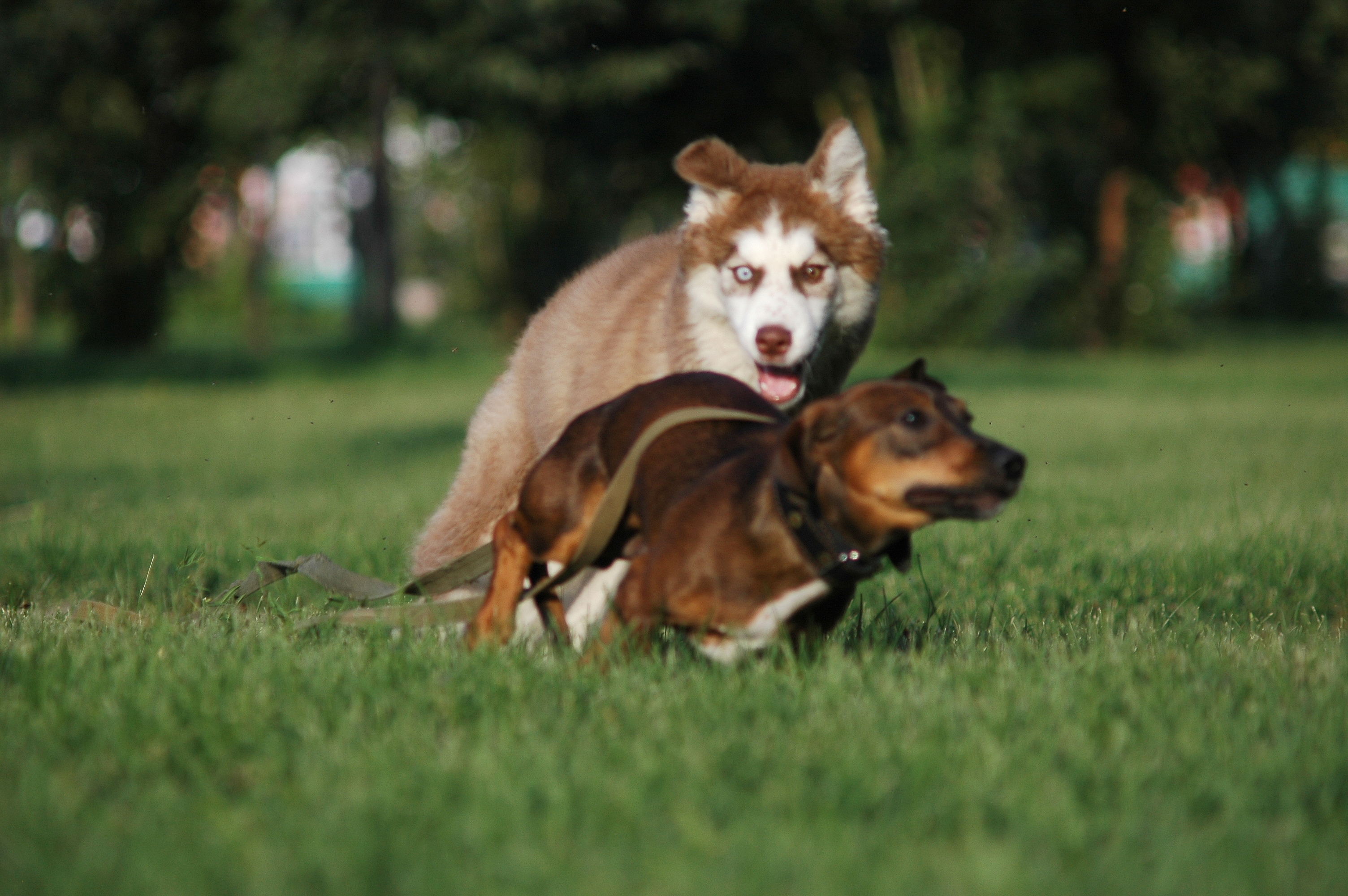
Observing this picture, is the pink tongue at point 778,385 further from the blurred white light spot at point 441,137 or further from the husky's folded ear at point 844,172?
the blurred white light spot at point 441,137

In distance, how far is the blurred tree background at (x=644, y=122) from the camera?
2270 cm

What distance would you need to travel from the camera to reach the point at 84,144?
24.6m

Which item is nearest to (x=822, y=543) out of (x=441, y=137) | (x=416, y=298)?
(x=441, y=137)

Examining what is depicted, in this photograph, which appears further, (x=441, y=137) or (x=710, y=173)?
(x=441, y=137)

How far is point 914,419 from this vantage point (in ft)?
10.8

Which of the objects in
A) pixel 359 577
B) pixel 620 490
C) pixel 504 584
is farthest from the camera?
pixel 359 577

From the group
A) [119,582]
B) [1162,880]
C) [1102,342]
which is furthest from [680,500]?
[1102,342]

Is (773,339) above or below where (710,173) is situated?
below

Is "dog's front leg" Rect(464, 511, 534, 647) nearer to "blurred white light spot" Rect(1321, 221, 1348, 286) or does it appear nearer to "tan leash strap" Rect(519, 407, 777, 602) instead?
"tan leash strap" Rect(519, 407, 777, 602)

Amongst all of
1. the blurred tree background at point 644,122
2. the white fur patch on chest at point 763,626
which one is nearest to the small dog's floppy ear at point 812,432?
the white fur patch on chest at point 763,626

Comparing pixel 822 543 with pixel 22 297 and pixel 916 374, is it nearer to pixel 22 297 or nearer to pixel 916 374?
pixel 916 374

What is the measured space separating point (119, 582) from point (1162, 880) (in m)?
4.62

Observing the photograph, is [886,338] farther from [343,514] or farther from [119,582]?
[119,582]

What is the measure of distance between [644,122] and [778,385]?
2408 centimetres
